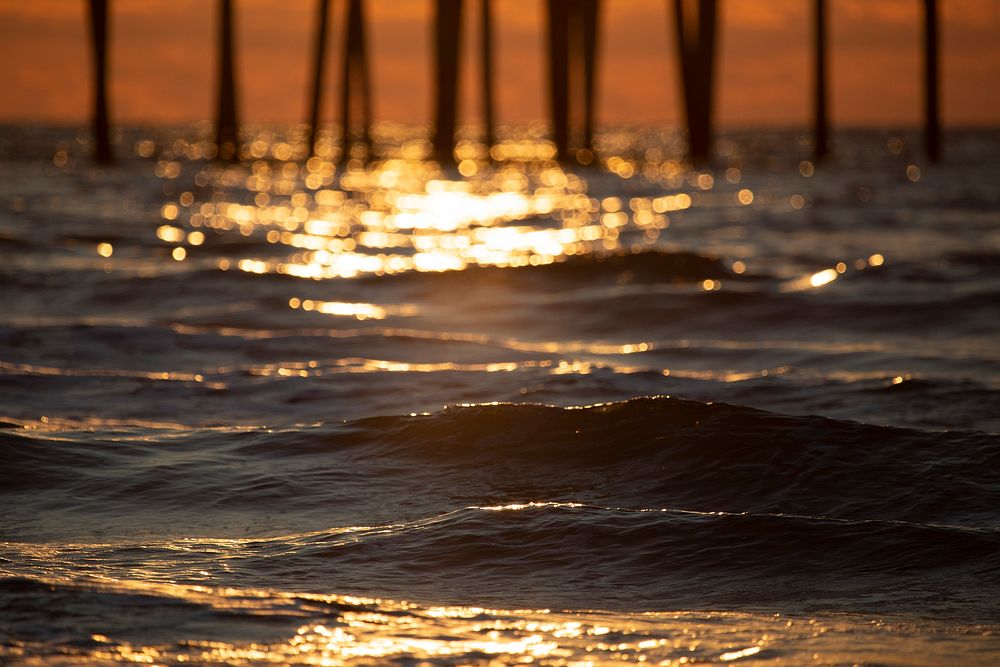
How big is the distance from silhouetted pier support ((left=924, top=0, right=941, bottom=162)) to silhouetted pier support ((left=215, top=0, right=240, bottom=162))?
1222cm

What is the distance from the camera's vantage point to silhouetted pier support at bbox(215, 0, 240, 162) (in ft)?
82.7

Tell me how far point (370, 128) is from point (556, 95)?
535cm

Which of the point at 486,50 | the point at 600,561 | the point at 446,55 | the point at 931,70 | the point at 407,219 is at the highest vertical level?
the point at 486,50

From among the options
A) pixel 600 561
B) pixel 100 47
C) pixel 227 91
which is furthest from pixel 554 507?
pixel 227 91

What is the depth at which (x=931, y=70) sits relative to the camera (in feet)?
74.9

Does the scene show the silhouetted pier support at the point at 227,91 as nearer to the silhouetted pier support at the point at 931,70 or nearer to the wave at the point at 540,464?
the silhouetted pier support at the point at 931,70

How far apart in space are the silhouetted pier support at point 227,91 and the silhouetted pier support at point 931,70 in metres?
12.2

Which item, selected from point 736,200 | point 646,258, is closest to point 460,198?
point 736,200

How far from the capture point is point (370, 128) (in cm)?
3169

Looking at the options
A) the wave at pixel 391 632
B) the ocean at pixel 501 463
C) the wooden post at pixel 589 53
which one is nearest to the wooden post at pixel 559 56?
the wooden post at pixel 589 53

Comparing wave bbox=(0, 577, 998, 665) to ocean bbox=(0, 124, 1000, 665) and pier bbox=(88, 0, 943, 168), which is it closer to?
ocean bbox=(0, 124, 1000, 665)

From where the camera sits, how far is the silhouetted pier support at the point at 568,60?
28062mm

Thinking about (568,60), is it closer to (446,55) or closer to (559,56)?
(559,56)

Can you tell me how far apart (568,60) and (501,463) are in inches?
974
